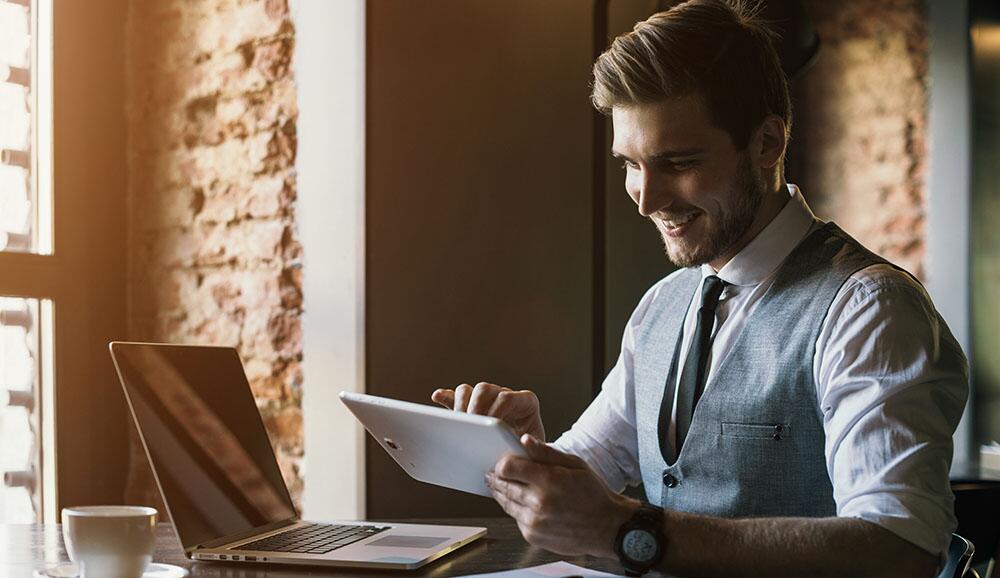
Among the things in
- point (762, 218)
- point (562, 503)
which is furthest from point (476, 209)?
point (562, 503)

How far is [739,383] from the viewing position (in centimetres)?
156

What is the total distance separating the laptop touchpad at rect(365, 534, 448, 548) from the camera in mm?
1362

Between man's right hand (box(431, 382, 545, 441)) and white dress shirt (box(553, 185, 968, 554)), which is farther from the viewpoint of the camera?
man's right hand (box(431, 382, 545, 441))

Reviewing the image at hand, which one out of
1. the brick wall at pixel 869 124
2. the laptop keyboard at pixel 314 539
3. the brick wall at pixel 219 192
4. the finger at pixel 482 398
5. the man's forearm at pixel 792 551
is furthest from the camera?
the brick wall at pixel 869 124

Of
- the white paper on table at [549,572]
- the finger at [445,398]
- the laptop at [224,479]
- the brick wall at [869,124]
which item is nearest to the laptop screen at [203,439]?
the laptop at [224,479]

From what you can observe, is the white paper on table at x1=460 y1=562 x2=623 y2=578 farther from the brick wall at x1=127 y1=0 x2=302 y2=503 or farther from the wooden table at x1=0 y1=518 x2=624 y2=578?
the brick wall at x1=127 y1=0 x2=302 y2=503

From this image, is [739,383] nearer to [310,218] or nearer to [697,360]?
[697,360]

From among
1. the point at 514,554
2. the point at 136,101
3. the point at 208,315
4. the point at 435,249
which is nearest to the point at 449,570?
the point at 514,554

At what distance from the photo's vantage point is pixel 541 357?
230cm

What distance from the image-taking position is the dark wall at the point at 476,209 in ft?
6.91

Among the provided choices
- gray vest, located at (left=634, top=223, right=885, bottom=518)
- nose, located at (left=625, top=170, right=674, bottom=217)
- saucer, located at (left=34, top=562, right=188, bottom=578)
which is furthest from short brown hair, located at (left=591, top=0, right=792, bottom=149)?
saucer, located at (left=34, top=562, right=188, bottom=578)

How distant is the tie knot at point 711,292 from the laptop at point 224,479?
52cm

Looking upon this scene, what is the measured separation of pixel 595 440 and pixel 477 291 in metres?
0.46

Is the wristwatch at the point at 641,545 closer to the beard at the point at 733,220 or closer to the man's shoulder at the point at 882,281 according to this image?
the man's shoulder at the point at 882,281
